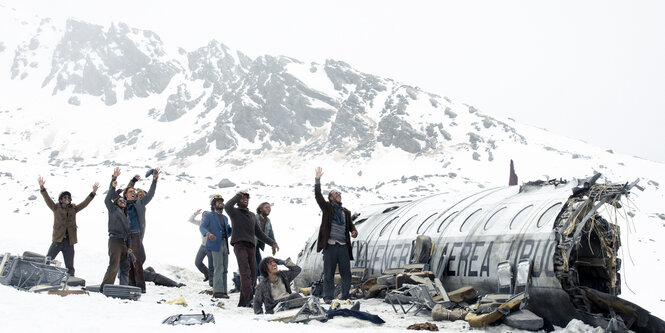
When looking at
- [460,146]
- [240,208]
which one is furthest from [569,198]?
[460,146]

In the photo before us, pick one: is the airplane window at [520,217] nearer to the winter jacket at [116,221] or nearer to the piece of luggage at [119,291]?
the piece of luggage at [119,291]

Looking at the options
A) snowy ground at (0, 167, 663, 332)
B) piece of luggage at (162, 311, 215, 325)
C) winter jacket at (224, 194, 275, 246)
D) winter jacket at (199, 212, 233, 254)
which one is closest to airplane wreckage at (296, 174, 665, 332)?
snowy ground at (0, 167, 663, 332)

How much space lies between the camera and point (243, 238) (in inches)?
426

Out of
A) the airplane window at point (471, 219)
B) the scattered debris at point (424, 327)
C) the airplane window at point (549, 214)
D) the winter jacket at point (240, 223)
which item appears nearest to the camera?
the scattered debris at point (424, 327)

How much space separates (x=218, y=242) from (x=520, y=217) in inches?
228

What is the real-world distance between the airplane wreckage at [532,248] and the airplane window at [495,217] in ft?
0.07

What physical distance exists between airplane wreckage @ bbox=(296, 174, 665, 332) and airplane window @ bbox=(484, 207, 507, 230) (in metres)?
0.02

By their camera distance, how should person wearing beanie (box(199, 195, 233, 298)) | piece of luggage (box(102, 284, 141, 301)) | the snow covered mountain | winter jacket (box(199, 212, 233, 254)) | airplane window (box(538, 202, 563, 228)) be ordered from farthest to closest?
the snow covered mountain
winter jacket (box(199, 212, 233, 254))
person wearing beanie (box(199, 195, 233, 298))
piece of luggage (box(102, 284, 141, 301))
airplane window (box(538, 202, 563, 228))

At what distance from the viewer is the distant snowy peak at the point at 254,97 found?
260 feet

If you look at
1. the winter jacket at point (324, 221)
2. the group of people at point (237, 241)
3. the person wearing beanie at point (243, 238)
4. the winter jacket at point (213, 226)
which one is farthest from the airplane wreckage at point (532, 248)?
the winter jacket at point (213, 226)

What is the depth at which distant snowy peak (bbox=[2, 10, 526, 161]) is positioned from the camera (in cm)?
7938

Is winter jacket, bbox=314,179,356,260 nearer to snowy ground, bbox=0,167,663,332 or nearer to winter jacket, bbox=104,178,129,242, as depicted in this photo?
snowy ground, bbox=0,167,663,332

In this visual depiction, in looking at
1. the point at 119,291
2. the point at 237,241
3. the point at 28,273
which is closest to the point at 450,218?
the point at 237,241

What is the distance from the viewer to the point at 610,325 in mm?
7371
